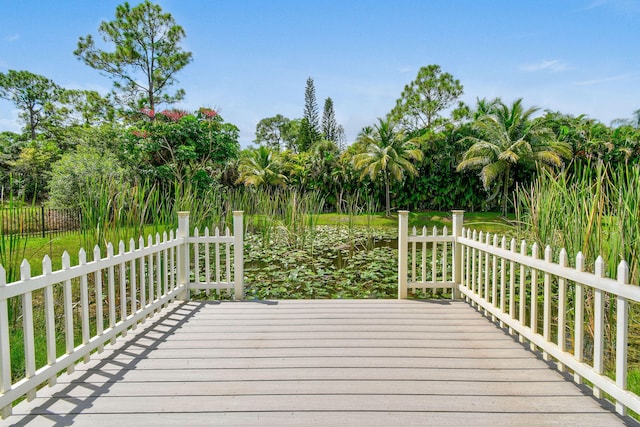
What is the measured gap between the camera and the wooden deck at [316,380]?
5.94ft

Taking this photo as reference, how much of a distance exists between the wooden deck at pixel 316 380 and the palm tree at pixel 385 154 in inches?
556

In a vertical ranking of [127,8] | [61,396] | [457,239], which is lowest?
[61,396]

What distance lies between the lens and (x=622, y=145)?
61.2 ft

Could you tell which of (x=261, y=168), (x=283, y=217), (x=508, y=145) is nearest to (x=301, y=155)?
(x=261, y=168)

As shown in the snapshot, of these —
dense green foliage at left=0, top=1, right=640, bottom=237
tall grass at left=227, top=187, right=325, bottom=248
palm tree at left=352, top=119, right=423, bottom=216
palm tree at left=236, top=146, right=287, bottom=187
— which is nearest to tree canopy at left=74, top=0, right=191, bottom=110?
dense green foliage at left=0, top=1, right=640, bottom=237

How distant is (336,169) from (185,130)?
949 cm

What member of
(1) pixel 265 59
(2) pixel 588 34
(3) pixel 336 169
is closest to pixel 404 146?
(3) pixel 336 169

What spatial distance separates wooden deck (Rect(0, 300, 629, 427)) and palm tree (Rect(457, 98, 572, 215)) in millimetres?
15274

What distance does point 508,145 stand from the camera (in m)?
17.2

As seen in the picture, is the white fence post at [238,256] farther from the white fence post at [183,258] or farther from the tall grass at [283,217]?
the tall grass at [283,217]

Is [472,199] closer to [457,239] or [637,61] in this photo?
[637,61]

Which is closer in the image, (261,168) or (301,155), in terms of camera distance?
(261,168)

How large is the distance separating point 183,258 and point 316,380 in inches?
97.7

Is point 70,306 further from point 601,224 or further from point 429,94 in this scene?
point 429,94
